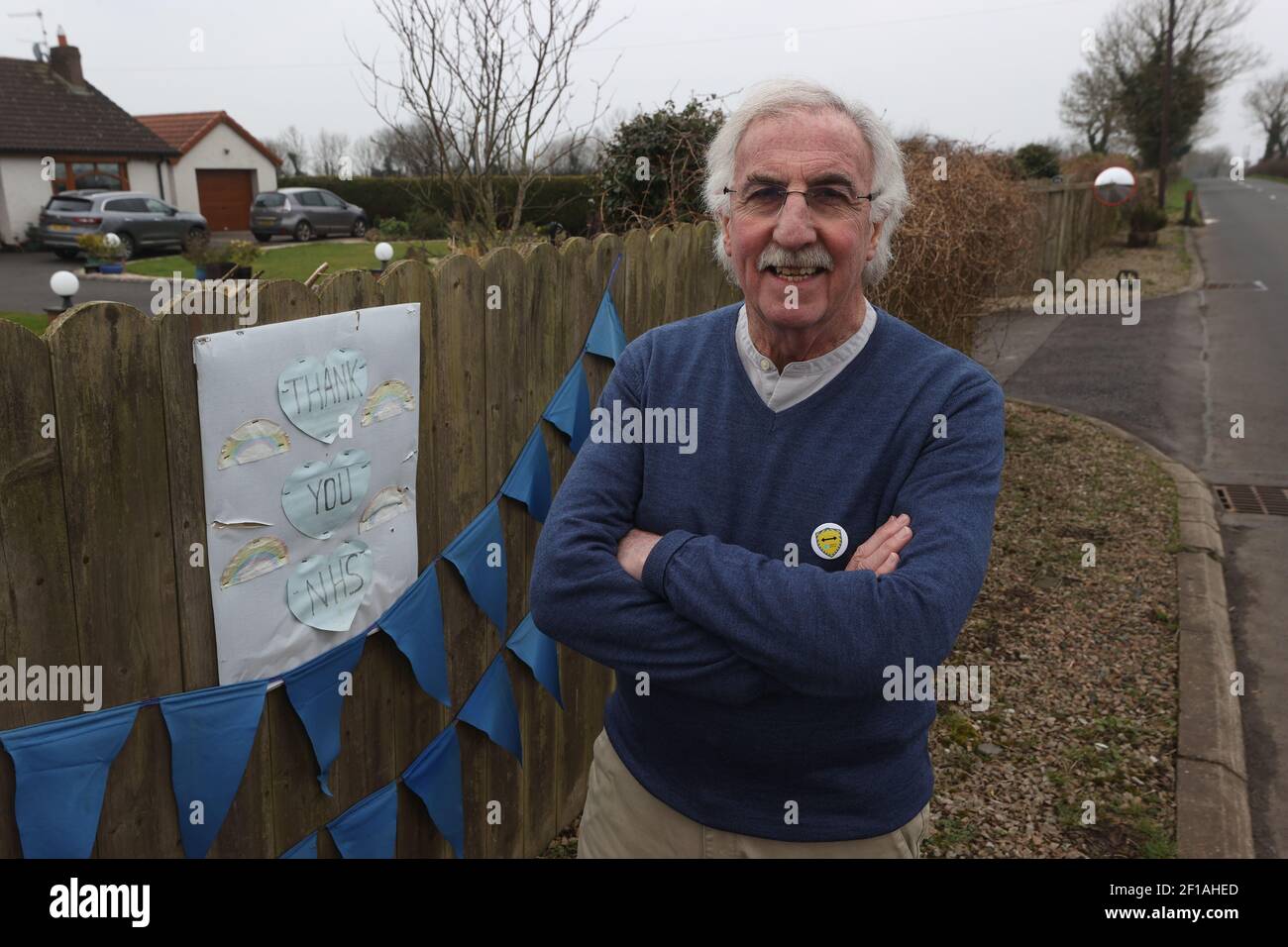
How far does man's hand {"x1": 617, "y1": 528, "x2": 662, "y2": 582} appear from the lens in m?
1.95

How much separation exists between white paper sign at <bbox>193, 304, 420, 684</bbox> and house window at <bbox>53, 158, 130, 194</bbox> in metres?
37.0

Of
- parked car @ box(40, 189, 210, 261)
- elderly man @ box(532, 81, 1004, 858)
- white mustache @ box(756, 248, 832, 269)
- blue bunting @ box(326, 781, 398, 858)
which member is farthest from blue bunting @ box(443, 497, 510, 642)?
parked car @ box(40, 189, 210, 261)

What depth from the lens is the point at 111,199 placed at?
26.2m

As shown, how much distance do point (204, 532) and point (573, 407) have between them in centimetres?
164

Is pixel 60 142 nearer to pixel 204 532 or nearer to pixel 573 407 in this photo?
pixel 573 407

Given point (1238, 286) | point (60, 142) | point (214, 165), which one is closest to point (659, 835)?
point (1238, 286)

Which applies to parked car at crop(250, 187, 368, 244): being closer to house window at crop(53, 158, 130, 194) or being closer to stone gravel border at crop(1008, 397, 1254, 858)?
house window at crop(53, 158, 130, 194)

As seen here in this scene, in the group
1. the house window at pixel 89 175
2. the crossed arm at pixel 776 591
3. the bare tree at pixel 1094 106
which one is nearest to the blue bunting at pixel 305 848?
the crossed arm at pixel 776 591

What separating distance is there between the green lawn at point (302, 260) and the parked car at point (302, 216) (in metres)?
1.35

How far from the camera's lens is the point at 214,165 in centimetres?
4153

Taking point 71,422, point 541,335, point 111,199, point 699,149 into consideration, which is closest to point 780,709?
point 71,422

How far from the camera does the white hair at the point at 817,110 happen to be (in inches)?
78.0
